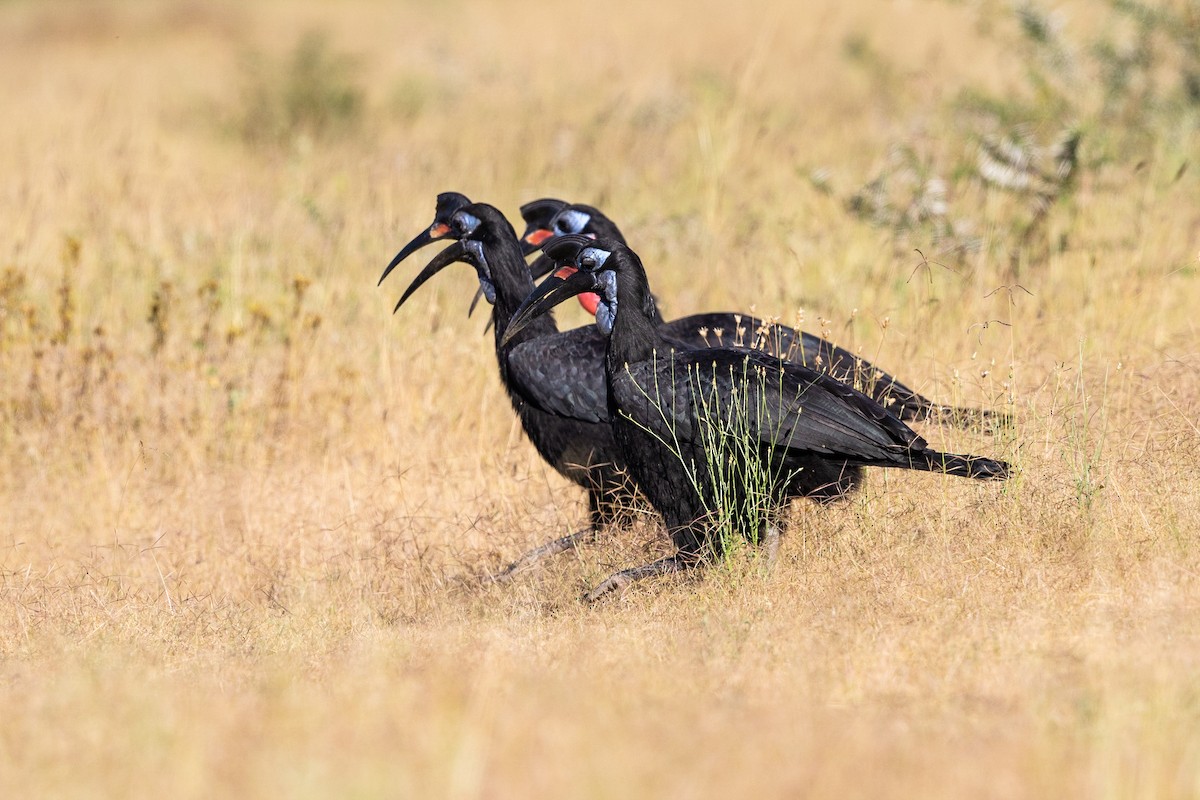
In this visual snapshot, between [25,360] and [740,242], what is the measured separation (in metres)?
4.08

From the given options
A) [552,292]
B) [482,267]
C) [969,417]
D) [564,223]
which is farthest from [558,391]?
[969,417]

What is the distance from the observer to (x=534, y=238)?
7637 millimetres

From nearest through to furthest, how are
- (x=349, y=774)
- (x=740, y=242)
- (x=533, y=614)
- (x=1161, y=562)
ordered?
(x=349, y=774) < (x=1161, y=562) < (x=533, y=614) < (x=740, y=242)

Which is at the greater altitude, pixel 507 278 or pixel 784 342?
pixel 507 278

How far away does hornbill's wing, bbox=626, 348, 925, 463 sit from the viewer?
4.94m

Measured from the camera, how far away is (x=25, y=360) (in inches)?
292

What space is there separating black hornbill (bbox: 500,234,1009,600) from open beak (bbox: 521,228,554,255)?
1.96 m

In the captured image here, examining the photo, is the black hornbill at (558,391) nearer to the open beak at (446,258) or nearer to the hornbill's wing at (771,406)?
the open beak at (446,258)

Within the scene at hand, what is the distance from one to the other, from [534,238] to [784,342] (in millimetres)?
1750

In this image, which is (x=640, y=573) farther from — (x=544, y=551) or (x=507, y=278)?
(x=507, y=278)

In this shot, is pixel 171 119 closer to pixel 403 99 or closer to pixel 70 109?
pixel 70 109

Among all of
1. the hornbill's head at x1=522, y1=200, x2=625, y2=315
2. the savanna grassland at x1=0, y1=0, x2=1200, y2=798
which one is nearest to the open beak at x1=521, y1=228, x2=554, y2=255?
the hornbill's head at x1=522, y1=200, x2=625, y2=315

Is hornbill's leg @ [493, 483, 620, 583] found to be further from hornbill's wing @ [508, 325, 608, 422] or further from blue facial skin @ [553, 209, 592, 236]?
blue facial skin @ [553, 209, 592, 236]

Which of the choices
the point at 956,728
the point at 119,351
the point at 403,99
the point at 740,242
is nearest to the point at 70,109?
the point at 403,99
